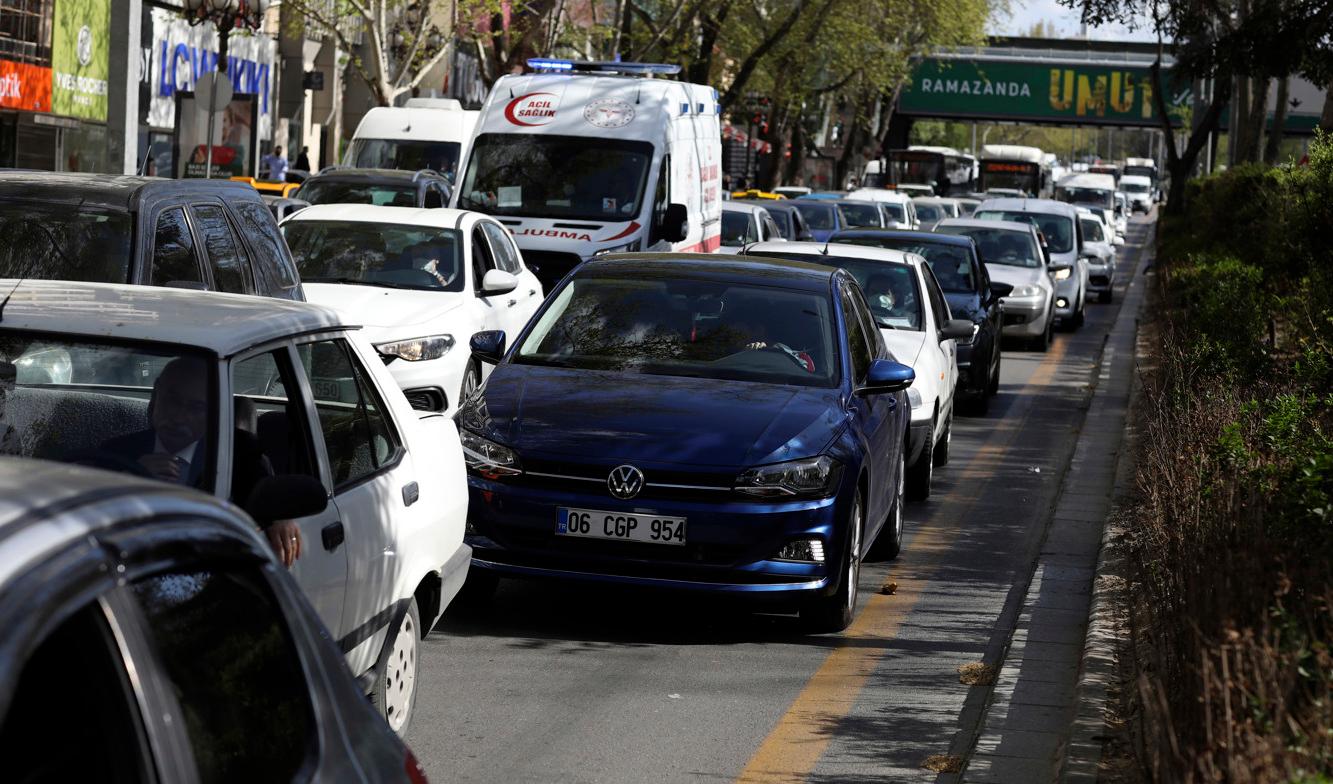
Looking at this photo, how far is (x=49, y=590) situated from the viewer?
87.4 inches

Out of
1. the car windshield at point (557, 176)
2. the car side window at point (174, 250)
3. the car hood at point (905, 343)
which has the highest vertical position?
the car windshield at point (557, 176)

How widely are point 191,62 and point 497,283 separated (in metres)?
27.6

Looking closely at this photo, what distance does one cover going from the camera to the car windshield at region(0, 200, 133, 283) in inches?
339

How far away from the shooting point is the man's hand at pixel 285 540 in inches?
191

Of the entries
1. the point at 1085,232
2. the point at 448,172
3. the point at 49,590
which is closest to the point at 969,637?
the point at 49,590

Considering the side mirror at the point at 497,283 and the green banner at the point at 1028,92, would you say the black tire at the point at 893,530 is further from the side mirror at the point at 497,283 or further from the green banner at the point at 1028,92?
the green banner at the point at 1028,92

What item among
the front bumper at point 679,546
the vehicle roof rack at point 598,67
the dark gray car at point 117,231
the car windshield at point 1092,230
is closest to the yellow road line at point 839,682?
the front bumper at point 679,546

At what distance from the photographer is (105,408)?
5.27 meters

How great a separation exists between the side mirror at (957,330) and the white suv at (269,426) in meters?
8.32

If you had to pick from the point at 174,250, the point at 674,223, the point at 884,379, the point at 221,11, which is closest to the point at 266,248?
the point at 174,250

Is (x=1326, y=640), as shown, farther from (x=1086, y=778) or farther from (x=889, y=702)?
(x=889, y=702)

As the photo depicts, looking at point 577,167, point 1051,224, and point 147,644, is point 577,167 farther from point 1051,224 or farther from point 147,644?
point 147,644

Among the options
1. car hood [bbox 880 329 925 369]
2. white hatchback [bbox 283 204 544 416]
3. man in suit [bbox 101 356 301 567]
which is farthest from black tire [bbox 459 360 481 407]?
man in suit [bbox 101 356 301 567]

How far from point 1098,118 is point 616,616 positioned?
7904 cm
